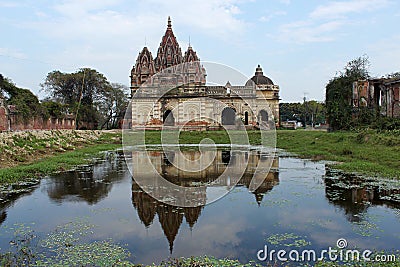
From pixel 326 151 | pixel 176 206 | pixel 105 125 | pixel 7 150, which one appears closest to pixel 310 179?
pixel 176 206

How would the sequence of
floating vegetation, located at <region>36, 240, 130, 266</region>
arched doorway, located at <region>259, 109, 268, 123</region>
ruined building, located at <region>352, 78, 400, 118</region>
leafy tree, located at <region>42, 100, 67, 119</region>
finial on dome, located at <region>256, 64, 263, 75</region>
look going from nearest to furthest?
floating vegetation, located at <region>36, 240, 130, 266</region> < ruined building, located at <region>352, 78, 400, 118</region> < leafy tree, located at <region>42, 100, 67, 119</region> < arched doorway, located at <region>259, 109, 268, 123</region> < finial on dome, located at <region>256, 64, 263, 75</region>

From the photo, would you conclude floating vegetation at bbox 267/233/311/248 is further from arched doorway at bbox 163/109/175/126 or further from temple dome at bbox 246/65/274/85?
temple dome at bbox 246/65/274/85

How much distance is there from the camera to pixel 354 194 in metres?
10.5

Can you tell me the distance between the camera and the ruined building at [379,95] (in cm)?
3008

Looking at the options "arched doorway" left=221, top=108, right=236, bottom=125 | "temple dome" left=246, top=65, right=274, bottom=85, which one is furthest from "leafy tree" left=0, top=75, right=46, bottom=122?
"temple dome" left=246, top=65, right=274, bottom=85

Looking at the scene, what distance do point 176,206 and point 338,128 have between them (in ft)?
95.9

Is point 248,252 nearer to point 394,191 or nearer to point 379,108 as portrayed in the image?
point 394,191

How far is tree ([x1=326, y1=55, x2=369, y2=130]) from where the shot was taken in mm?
Result: 34438

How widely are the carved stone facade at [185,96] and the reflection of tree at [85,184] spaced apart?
32.5 m

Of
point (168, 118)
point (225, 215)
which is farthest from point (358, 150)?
point (168, 118)

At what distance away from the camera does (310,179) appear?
13.5 meters

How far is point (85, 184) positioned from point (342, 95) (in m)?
30.3

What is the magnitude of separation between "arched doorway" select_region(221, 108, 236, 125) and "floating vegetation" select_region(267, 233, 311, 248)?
47346 mm

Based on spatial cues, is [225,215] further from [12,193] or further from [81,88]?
[81,88]
